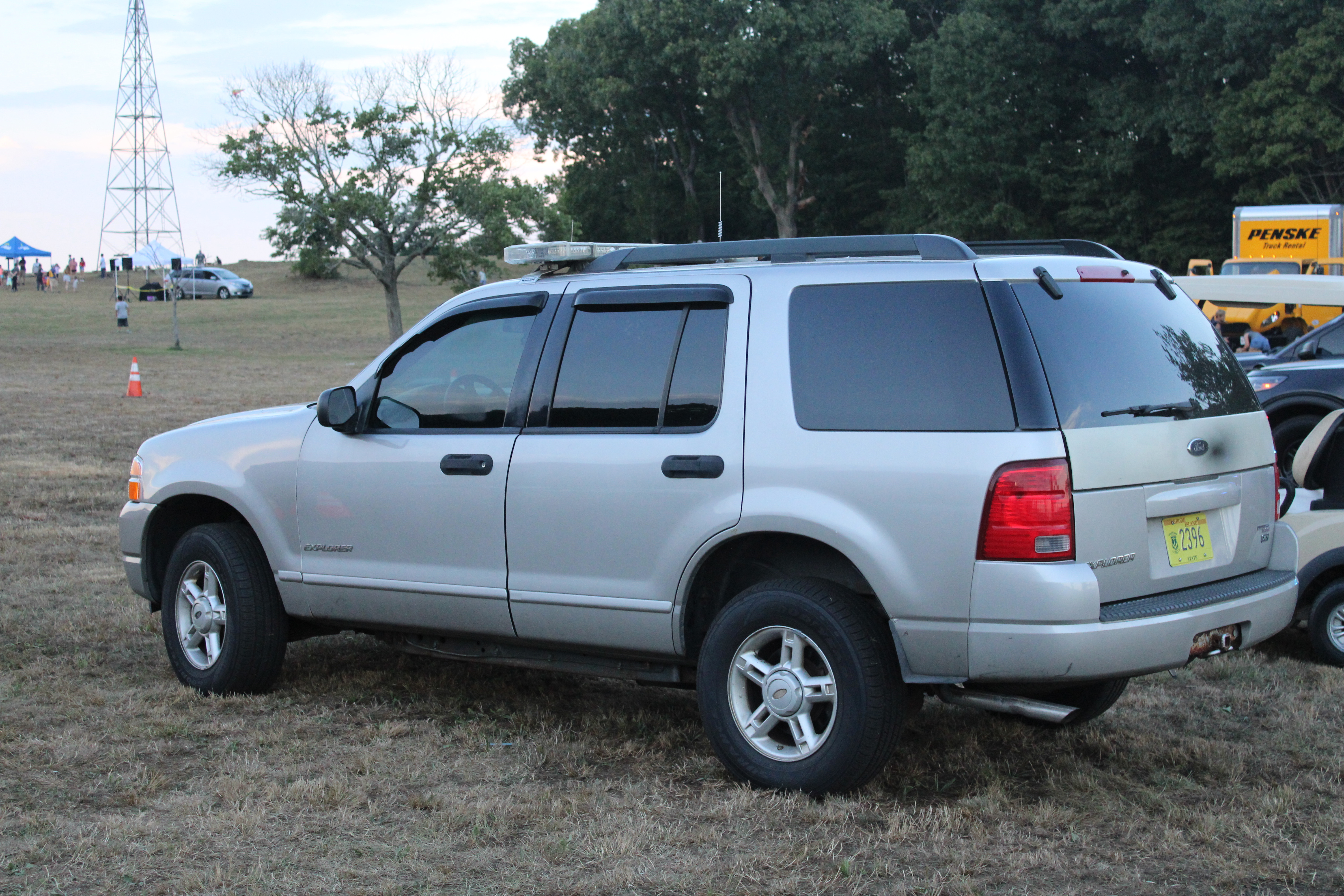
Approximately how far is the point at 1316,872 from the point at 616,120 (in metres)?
62.0

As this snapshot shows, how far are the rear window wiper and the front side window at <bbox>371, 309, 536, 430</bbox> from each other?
7.42ft

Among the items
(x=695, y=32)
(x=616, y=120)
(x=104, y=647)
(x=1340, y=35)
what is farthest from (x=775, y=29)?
(x=104, y=647)

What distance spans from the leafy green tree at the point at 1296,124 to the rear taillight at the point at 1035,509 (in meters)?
40.5

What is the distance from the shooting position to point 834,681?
4.51 m

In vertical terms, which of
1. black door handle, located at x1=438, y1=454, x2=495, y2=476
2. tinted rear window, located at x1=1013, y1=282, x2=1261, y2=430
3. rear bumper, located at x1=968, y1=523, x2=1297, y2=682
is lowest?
rear bumper, located at x1=968, y1=523, x2=1297, y2=682

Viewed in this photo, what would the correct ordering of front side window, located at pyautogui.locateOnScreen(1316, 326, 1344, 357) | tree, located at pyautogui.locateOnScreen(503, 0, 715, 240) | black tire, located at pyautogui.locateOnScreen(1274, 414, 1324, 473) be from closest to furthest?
1. black tire, located at pyautogui.locateOnScreen(1274, 414, 1324, 473)
2. front side window, located at pyautogui.locateOnScreen(1316, 326, 1344, 357)
3. tree, located at pyautogui.locateOnScreen(503, 0, 715, 240)

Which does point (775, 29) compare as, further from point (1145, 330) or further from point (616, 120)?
point (1145, 330)

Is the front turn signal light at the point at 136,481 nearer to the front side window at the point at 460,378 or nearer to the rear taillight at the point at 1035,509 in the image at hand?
the front side window at the point at 460,378

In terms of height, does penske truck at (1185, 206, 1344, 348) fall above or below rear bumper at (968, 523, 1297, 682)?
above

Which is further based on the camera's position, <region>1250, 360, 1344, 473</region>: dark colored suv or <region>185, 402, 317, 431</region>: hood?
<region>1250, 360, 1344, 473</region>: dark colored suv

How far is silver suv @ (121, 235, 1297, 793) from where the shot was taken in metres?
4.25

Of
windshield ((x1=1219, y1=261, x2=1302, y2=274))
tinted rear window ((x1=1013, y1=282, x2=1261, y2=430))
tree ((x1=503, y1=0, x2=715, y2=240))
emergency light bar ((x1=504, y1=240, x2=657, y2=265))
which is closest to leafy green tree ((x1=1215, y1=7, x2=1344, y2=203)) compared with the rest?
windshield ((x1=1219, y1=261, x2=1302, y2=274))

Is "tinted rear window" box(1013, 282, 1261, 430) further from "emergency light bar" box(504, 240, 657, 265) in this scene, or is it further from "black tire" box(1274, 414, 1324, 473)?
"black tire" box(1274, 414, 1324, 473)

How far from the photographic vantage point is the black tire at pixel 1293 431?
10617 millimetres
